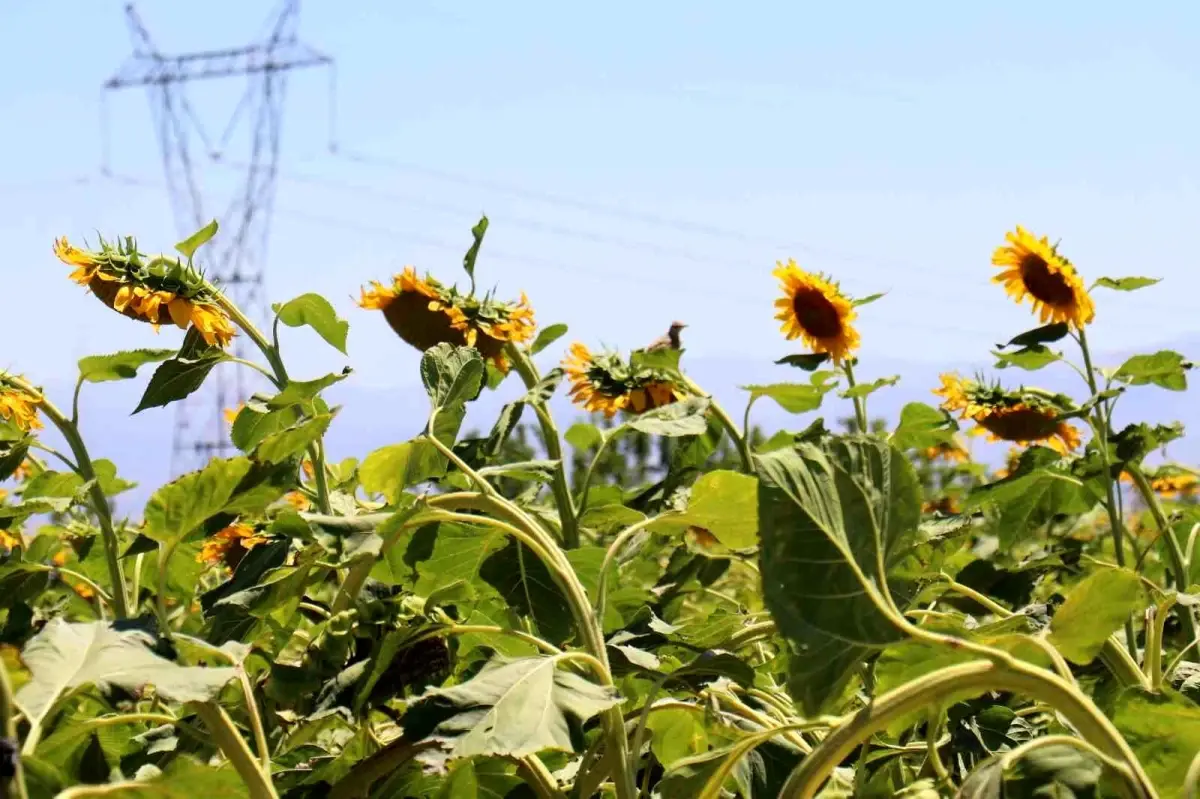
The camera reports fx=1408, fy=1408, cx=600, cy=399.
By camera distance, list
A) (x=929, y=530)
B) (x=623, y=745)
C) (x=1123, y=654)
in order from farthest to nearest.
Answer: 1. (x=929, y=530)
2. (x=1123, y=654)
3. (x=623, y=745)

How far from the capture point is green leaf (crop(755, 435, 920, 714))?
0.53m

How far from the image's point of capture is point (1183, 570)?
1.50 meters

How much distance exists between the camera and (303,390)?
0.90 m

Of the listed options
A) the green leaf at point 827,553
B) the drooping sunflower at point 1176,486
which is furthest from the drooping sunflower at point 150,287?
the drooping sunflower at point 1176,486

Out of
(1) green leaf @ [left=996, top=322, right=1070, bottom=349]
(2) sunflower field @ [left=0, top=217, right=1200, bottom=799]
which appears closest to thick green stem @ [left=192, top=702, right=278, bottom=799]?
(2) sunflower field @ [left=0, top=217, right=1200, bottom=799]

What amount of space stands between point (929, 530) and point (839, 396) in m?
0.46

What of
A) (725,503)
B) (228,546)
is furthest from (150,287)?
(725,503)

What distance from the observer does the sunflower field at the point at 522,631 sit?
1.75 feet

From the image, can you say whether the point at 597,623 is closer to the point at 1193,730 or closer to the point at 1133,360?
the point at 1193,730

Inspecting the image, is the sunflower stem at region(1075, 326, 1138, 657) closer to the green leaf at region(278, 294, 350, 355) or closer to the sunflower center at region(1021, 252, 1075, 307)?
the sunflower center at region(1021, 252, 1075, 307)

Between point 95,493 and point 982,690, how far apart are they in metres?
0.78

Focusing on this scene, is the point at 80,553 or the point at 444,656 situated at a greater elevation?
the point at 444,656

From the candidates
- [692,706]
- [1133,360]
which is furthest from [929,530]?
[1133,360]

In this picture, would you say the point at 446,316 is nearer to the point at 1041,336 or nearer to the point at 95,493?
the point at 95,493
